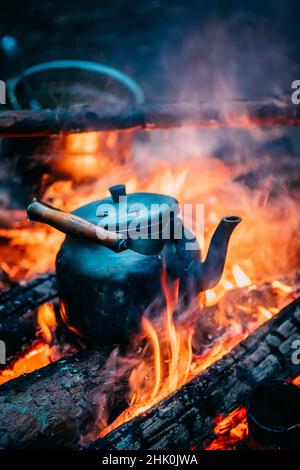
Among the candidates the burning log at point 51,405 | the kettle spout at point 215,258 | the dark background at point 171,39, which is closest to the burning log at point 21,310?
the burning log at point 51,405

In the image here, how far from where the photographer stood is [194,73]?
26.7 feet

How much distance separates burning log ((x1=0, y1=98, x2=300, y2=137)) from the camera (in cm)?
314

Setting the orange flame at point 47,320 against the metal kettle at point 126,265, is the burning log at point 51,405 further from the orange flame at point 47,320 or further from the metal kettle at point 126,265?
the orange flame at point 47,320

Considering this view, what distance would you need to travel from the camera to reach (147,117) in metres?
3.40

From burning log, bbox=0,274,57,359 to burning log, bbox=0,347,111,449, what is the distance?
50 cm

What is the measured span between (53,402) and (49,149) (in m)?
2.50

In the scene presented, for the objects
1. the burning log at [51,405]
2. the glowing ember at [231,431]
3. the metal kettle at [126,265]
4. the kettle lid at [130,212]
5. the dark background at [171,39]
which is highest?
the dark background at [171,39]

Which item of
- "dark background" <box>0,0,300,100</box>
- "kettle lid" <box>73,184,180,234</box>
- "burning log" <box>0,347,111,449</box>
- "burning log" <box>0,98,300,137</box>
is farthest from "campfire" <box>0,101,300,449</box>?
"dark background" <box>0,0,300,100</box>

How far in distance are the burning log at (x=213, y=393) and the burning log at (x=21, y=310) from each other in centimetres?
105

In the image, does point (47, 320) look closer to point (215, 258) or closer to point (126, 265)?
point (126, 265)

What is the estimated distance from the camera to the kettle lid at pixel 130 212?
6.42 ft

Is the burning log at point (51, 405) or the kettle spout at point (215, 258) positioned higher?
the kettle spout at point (215, 258)

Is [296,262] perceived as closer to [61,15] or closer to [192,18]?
[192,18]

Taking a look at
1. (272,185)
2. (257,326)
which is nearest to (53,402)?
(257,326)
